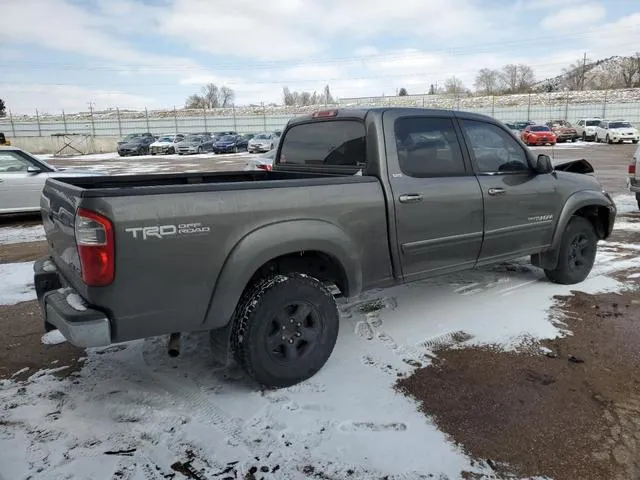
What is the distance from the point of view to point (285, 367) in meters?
3.38

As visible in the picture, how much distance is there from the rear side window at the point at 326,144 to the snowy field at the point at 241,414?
1443 millimetres

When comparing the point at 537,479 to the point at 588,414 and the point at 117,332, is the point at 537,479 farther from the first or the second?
the point at 117,332

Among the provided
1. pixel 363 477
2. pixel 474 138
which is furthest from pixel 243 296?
pixel 474 138

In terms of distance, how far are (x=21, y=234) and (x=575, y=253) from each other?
8690 millimetres

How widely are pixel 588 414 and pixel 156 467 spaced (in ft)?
8.23

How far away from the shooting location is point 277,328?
3346 mm

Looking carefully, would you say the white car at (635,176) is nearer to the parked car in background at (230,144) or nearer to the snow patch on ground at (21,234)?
the snow patch on ground at (21,234)

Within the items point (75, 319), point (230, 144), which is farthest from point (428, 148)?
point (230, 144)

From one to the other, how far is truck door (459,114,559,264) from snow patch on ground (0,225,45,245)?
7182 mm

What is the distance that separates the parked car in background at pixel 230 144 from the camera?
132 feet

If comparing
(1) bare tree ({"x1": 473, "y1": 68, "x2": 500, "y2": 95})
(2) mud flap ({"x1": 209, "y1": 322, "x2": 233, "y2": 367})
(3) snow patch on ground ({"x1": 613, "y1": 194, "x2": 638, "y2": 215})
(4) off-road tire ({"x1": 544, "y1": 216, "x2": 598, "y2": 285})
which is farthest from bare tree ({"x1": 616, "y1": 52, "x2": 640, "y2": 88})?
(2) mud flap ({"x1": 209, "y1": 322, "x2": 233, "y2": 367})

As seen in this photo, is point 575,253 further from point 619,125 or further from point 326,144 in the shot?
point 619,125

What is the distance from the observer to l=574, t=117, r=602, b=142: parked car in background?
3931 centimetres

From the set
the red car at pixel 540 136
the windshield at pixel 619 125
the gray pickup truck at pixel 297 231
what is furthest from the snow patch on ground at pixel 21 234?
the windshield at pixel 619 125
